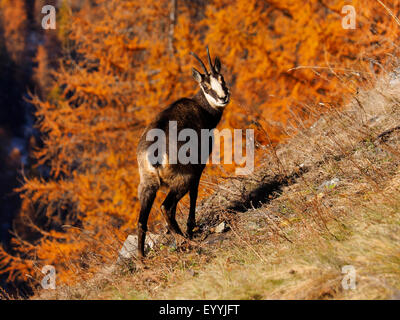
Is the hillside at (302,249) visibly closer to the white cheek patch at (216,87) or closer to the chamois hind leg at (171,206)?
the chamois hind leg at (171,206)

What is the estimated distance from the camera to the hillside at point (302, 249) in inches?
100

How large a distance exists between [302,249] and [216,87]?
276 centimetres

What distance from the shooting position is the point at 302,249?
304cm

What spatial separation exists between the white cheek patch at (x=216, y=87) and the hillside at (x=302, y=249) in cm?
156

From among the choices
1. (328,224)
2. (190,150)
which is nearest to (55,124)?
(190,150)

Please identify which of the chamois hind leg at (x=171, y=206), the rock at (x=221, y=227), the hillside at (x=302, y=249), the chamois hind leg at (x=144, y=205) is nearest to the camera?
the hillside at (x=302, y=249)

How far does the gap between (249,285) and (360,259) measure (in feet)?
2.75

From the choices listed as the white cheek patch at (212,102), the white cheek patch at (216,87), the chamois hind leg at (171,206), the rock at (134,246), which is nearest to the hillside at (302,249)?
the rock at (134,246)

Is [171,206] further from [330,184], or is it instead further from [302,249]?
[330,184]

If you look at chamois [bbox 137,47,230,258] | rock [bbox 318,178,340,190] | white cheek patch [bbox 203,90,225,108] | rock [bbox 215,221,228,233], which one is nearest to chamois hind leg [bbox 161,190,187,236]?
chamois [bbox 137,47,230,258]

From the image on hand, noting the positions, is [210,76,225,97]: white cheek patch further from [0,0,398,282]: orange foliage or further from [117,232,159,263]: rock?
[0,0,398,282]: orange foliage

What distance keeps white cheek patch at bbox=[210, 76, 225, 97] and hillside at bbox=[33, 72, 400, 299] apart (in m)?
1.56

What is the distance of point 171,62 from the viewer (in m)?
14.5
